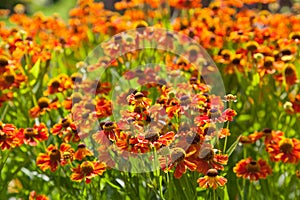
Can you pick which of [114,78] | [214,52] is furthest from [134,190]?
[214,52]

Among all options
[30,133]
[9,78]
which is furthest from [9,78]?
[30,133]

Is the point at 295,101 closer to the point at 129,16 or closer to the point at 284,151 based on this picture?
the point at 284,151

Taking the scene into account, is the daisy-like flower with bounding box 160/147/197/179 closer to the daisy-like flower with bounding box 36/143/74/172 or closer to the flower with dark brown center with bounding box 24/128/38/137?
the daisy-like flower with bounding box 36/143/74/172

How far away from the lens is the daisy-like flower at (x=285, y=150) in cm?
127

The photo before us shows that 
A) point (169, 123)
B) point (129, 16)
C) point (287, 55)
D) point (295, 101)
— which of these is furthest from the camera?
point (129, 16)

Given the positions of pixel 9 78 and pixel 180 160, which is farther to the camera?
pixel 9 78

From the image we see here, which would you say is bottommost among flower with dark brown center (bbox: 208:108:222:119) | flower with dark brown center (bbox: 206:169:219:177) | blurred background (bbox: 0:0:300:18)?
blurred background (bbox: 0:0:300:18)

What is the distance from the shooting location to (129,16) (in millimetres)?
2324

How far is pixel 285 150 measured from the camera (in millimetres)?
1288

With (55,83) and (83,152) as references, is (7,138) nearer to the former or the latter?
(83,152)

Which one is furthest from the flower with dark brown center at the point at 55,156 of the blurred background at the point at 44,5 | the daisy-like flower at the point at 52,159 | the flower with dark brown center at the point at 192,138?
the blurred background at the point at 44,5

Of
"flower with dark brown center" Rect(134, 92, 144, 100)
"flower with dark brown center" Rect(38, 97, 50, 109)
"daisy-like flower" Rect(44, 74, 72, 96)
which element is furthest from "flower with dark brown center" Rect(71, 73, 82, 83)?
"flower with dark brown center" Rect(134, 92, 144, 100)

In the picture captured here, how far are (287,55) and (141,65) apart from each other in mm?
422

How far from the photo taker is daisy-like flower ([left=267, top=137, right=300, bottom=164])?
1.27 metres
